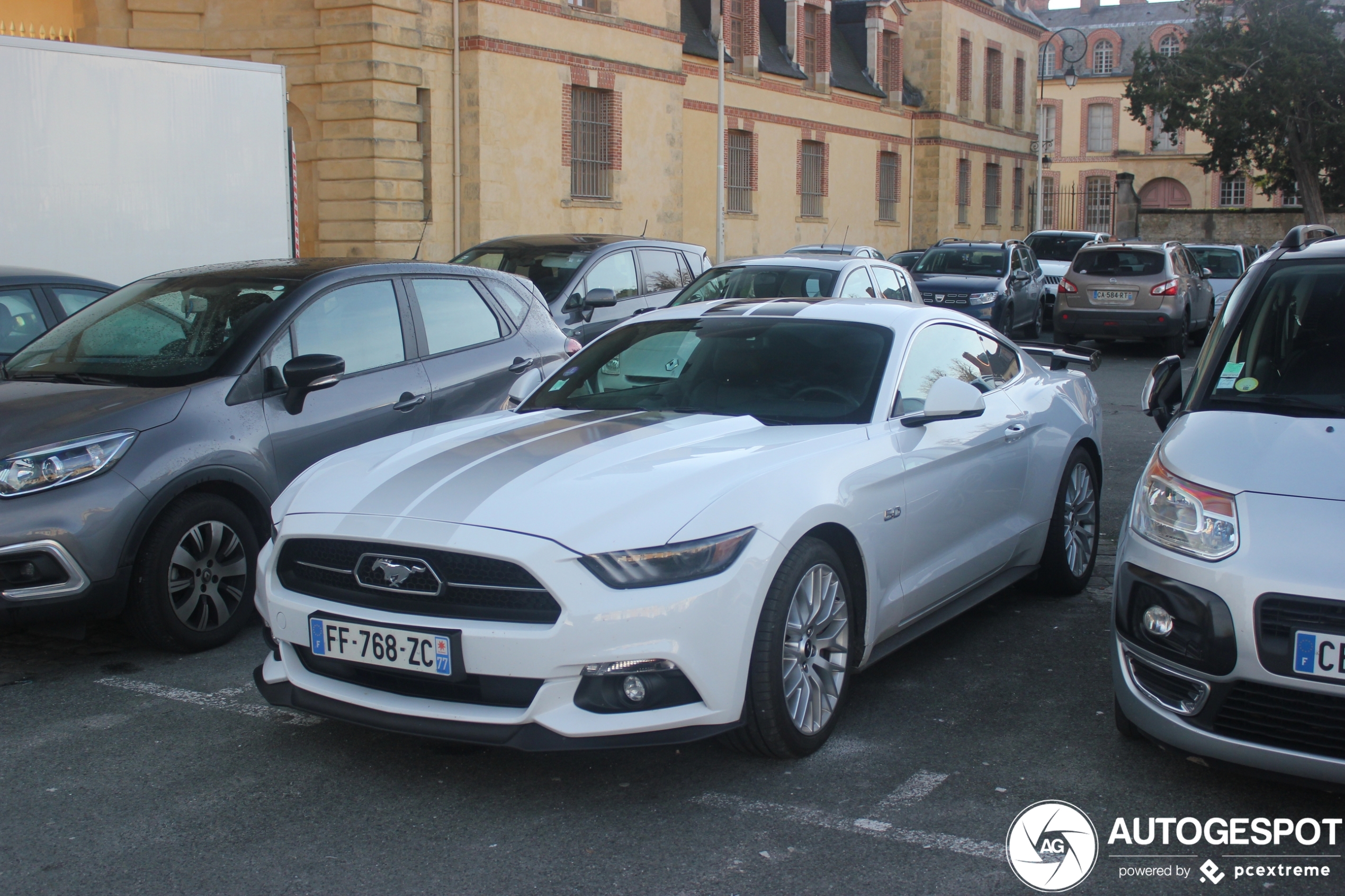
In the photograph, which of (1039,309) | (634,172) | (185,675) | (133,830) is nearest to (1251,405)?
(133,830)

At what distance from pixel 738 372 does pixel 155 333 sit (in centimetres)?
290

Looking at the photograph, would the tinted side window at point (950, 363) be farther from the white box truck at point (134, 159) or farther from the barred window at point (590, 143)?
the barred window at point (590, 143)

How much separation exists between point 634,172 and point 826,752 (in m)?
22.3

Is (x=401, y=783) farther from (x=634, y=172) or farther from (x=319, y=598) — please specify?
(x=634, y=172)

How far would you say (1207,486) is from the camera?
12.5 feet

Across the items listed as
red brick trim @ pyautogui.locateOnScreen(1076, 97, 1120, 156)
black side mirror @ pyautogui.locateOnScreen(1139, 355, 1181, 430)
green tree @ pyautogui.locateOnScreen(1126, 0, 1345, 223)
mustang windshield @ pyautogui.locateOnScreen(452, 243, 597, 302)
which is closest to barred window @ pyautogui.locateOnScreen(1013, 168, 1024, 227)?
green tree @ pyautogui.locateOnScreen(1126, 0, 1345, 223)

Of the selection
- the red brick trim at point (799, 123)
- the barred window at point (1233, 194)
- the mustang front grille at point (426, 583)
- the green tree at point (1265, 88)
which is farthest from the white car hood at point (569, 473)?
the barred window at point (1233, 194)

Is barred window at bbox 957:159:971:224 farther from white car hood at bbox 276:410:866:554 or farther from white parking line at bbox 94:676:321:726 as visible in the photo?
white parking line at bbox 94:676:321:726

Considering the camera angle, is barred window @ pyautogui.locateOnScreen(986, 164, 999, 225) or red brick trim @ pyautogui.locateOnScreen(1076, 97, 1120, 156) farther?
red brick trim @ pyautogui.locateOnScreen(1076, 97, 1120, 156)

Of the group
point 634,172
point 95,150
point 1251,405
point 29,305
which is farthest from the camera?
point 634,172

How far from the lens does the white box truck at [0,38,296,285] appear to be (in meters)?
10.8

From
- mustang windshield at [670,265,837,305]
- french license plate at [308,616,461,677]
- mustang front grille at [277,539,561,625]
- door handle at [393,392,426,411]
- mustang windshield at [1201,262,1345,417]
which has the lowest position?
french license plate at [308,616,461,677]

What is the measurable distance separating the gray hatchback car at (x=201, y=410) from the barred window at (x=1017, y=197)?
43.9 meters

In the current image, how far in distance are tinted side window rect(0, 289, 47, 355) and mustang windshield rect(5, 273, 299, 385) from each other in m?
1.42
